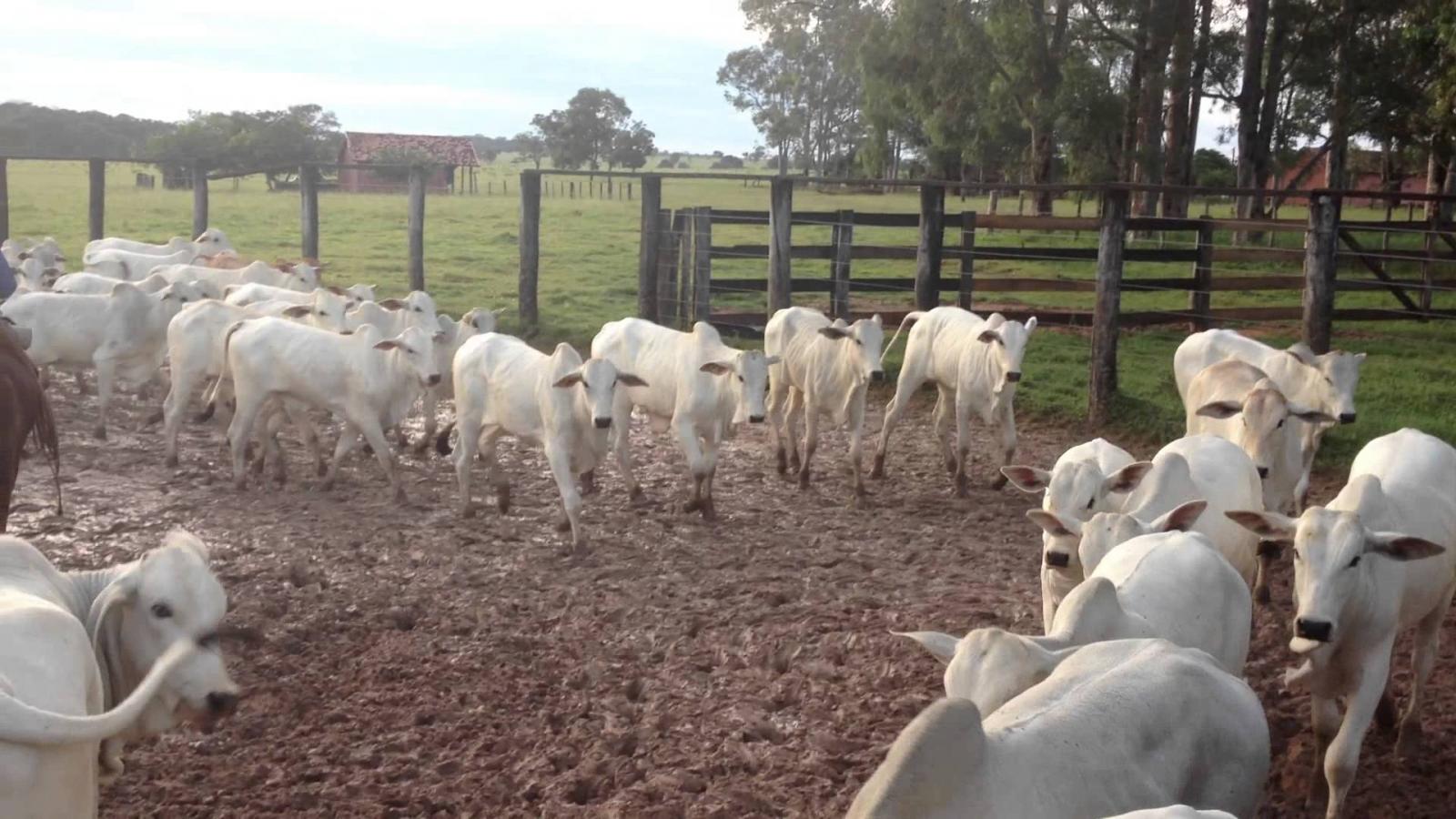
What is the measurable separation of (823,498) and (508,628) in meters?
3.38

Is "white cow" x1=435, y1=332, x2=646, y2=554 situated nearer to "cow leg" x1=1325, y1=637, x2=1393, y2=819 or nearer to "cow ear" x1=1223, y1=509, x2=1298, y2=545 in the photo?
"cow ear" x1=1223, y1=509, x2=1298, y2=545

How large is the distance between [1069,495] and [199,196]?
60.9 ft

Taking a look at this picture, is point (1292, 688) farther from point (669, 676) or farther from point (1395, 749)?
point (669, 676)

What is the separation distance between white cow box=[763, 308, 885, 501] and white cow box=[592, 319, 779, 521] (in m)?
0.58

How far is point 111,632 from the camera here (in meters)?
4.21

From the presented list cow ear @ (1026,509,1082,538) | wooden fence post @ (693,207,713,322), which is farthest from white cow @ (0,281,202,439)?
cow ear @ (1026,509,1082,538)

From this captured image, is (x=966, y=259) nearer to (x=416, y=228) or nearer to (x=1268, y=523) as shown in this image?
(x=416, y=228)

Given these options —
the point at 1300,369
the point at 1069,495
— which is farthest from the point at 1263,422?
the point at 1069,495

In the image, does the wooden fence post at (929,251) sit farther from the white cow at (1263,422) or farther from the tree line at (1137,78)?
the tree line at (1137,78)

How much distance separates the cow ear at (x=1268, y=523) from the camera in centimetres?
545

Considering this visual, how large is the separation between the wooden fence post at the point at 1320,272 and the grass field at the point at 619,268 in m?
0.78

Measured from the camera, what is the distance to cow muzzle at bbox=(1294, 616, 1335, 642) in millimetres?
4840

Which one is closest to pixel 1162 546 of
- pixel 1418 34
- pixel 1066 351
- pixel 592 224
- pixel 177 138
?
pixel 1066 351

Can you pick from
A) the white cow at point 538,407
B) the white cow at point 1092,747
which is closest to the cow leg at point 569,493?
the white cow at point 538,407
